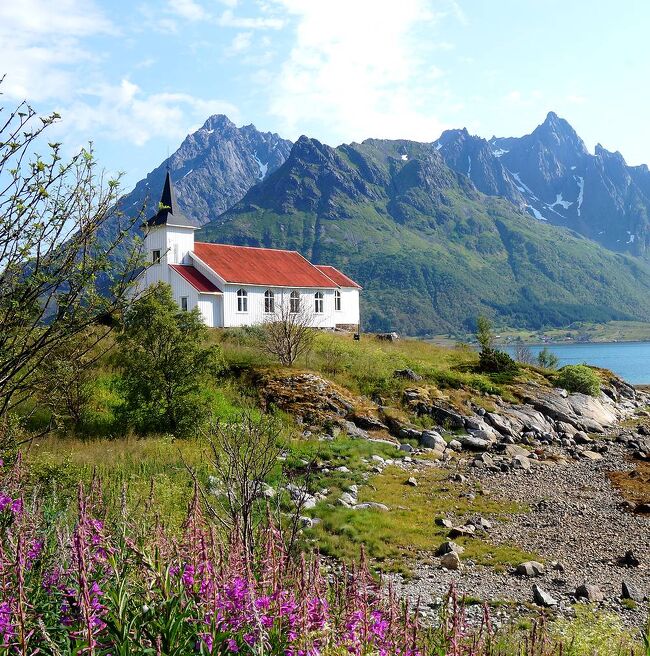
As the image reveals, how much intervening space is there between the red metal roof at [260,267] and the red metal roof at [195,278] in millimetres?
987

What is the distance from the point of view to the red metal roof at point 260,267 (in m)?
45.9

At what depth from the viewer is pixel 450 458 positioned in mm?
21875

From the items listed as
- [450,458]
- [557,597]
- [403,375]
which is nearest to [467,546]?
[557,597]

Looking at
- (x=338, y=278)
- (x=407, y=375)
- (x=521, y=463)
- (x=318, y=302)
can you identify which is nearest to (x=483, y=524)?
(x=521, y=463)

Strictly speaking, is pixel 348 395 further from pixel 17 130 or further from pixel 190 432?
pixel 17 130

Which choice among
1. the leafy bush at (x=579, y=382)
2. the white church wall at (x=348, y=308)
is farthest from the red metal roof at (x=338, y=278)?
the leafy bush at (x=579, y=382)

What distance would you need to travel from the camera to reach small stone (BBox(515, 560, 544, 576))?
38.2 feet

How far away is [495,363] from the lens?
117 ft

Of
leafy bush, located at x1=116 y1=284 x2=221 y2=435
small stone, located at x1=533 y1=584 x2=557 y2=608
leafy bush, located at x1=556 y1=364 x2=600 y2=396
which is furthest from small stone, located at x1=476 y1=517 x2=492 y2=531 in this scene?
leafy bush, located at x1=556 y1=364 x2=600 y2=396

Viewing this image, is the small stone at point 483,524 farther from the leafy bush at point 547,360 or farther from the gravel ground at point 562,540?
the leafy bush at point 547,360

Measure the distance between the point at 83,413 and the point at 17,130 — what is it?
15.0m

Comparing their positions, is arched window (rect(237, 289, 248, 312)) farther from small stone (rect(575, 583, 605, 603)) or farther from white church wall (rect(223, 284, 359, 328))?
small stone (rect(575, 583, 605, 603))

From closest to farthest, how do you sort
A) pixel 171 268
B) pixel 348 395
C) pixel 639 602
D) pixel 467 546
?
1. pixel 639 602
2. pixel 467 546
3. pixel 348 395
4. pixel 171 268

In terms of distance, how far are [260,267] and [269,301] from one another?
3553mm
